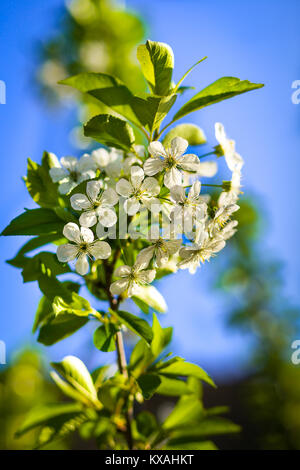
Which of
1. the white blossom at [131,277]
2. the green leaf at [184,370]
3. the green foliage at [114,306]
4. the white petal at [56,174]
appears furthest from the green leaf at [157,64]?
the green leaf at [184,370]

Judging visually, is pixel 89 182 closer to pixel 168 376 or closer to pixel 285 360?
pixel 168 376

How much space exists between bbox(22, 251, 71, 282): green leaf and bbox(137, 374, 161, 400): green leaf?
1.11 ft

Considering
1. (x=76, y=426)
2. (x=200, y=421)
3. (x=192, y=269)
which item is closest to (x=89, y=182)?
(x=192, y=269)

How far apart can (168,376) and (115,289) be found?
0.32 meters

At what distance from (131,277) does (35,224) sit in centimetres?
28

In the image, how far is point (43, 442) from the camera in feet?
3.53

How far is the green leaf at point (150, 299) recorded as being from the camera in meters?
1.00

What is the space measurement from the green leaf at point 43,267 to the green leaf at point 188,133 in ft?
1.42

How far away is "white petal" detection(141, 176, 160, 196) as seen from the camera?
0.84 meters

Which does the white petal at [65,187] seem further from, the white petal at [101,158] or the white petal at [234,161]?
the white petal at [234,161]

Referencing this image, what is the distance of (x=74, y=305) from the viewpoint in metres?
0.89

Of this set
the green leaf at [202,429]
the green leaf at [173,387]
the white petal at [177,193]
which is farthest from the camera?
the green leaf at [202,429]

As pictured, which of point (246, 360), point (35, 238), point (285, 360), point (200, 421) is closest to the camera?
point (35, 238)

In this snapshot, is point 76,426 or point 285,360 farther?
point 285,360
